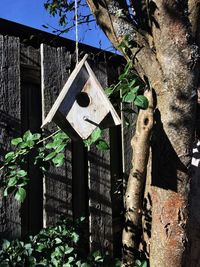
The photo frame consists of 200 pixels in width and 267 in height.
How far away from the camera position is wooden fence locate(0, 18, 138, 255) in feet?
9.91

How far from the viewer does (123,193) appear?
3.56 metres

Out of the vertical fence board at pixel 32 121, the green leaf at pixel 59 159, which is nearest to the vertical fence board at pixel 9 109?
the vertical fence board at pixel 32 121

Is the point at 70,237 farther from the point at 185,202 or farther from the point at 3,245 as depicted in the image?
the point at 185,202

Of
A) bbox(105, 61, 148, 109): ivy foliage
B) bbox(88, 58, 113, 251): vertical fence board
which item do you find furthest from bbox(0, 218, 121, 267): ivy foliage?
bbox(105, 61, 148, 109): ivy foliage

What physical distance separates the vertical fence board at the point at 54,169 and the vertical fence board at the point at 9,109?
19cm

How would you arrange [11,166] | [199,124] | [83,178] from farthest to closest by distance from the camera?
1. [83,178]
2. [199,124]
3. [11,166]

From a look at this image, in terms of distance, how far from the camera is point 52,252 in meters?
2.81

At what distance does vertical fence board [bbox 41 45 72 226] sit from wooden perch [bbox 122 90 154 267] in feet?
1.27

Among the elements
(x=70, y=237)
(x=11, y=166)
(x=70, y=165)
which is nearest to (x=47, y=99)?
(x=70, y=165)

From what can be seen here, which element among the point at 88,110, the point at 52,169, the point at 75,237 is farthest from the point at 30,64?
the point at 75,237

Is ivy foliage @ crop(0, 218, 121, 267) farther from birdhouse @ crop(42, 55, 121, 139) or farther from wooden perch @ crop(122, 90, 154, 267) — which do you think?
birdhouse @ crop(42, 55, 121, 139)

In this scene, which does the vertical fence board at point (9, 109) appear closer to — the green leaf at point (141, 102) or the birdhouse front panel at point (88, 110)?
the birdhouse front panel at point (88, 110)

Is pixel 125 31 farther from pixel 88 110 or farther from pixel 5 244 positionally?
pixel 5 244

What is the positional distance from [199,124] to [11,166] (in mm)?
1070
